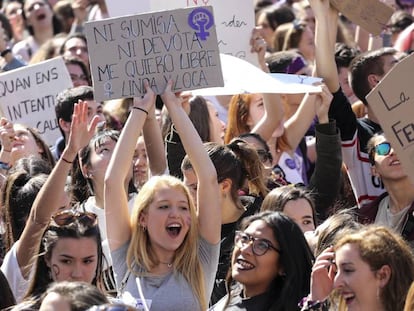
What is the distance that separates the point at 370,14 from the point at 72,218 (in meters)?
2.94

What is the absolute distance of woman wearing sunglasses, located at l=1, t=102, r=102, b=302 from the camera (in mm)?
5609

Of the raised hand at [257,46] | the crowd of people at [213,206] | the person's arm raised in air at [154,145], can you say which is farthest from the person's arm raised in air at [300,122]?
the person's arm raised in air at [154,145]

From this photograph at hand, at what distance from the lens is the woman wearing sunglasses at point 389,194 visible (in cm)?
655

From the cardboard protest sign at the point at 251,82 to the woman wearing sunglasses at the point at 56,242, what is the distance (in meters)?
1.27

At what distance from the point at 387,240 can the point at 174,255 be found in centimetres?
102

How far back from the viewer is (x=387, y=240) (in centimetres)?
519

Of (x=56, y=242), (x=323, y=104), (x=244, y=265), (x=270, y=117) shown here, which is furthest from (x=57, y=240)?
(x=270, y=117)

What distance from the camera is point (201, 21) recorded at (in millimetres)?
6371

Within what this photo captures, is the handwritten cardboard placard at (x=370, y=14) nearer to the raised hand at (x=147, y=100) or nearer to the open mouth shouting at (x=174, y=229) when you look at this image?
the raised hand at (x=147, y=100)

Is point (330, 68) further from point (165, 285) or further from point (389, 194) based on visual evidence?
point (165, 285)

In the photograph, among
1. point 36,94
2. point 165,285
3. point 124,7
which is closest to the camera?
point 165,285

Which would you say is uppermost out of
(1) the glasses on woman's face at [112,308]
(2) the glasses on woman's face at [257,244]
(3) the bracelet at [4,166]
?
(3) the bracelet at [4,166]

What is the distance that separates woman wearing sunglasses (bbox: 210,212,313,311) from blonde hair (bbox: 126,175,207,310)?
163 millimetres

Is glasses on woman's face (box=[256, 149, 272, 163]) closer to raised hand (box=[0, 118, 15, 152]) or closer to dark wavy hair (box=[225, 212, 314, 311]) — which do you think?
raised hand (box=[0, 118, 15, 152])
